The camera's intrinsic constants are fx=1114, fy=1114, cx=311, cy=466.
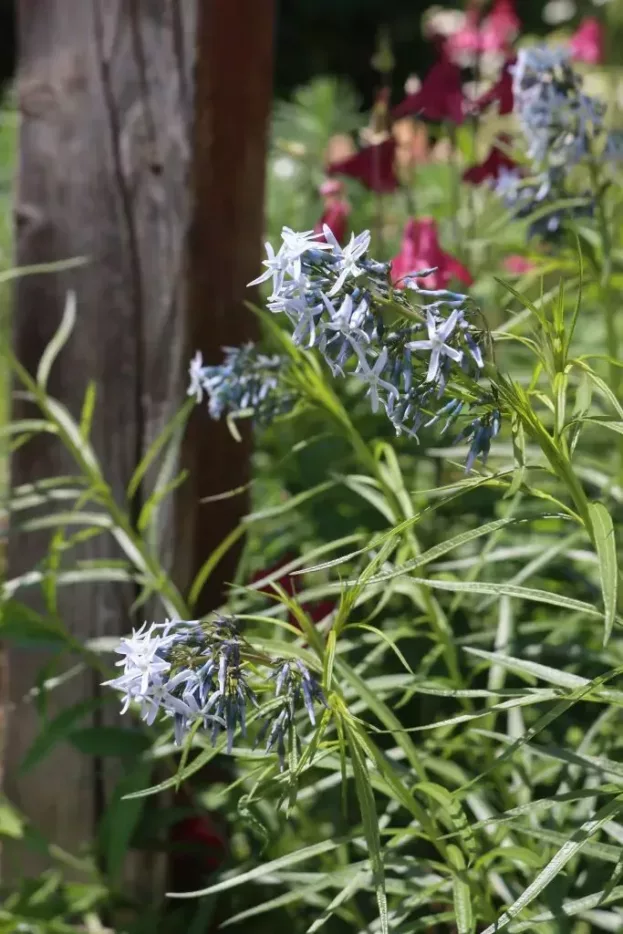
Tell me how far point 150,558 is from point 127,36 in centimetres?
68

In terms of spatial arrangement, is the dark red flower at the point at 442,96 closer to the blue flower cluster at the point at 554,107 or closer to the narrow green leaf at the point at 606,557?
the blue flower cluster at the point at 554,107

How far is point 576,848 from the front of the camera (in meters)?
0.80

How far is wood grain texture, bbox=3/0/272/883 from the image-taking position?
1.43 m

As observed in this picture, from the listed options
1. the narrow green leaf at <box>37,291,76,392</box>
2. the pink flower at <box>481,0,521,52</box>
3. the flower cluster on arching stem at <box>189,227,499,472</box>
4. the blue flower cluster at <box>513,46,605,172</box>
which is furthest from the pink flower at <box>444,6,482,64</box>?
the flower cluster on arching stem at <box>189,227,499,472</box>

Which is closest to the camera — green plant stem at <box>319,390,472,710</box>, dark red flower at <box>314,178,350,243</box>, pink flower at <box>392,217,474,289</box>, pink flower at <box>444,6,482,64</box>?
green plant stem at <box>319,390,472,710</box>

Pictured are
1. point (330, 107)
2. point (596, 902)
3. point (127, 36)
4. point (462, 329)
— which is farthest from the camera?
point (330, 107)

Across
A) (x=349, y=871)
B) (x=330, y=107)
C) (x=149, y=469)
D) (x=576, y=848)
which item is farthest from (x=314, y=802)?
(x=330, y=107)

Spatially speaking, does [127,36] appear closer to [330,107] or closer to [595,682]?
[595,682]

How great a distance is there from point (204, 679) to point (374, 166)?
1229mm

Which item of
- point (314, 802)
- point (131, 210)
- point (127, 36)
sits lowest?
point (314, 802)

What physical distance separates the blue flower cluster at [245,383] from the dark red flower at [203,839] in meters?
0.54

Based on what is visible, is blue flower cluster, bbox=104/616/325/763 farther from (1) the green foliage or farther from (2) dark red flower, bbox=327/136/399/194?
(2) dark red flower, bbox=327/136/399/194

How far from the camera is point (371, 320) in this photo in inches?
30.1

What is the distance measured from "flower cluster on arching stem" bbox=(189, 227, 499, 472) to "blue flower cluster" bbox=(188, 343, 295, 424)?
0.38 meters
